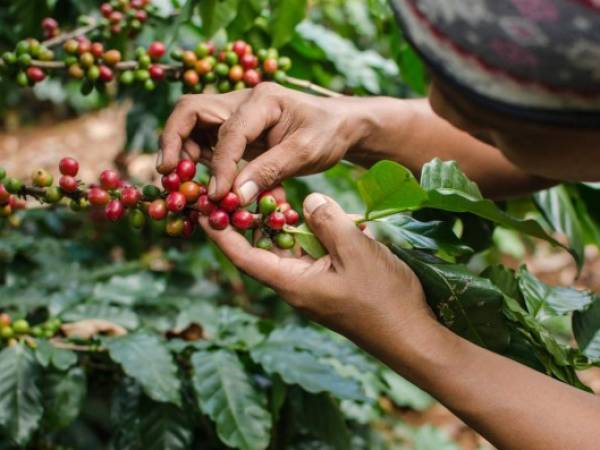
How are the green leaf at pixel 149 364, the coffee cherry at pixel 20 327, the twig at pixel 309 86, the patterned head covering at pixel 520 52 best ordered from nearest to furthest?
the patterned head covering at pixel 520 52 < the green leaf at pixel 149 364 < the coffee cherry at pixel 20 327 < the twig at pixel 309 86

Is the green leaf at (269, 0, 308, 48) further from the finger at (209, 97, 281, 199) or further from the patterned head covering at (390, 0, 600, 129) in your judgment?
the patterned head covering at (390, 0, 600, 129)

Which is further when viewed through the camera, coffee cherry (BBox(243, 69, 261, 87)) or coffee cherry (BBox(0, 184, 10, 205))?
coffee cherry (BBox(243, 69, 261, 87))

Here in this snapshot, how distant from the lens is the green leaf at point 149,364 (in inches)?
54.0

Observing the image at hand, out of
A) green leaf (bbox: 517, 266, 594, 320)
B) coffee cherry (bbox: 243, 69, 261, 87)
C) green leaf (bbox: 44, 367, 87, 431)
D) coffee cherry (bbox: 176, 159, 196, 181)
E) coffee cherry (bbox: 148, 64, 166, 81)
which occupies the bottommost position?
green leaf (bbox: 44, 367, 87, 431)

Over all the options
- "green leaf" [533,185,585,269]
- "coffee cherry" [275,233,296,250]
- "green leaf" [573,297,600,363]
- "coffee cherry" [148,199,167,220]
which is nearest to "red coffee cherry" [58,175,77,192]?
"coffee cherry" [148,199,167,220]

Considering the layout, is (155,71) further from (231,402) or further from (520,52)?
(520,52)

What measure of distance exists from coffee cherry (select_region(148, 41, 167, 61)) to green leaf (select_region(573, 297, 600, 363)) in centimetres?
101

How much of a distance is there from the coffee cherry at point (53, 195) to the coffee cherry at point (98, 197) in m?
0.05

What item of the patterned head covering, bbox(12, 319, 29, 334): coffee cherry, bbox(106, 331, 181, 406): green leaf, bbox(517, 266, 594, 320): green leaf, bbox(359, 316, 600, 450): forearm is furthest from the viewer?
bbox(12, 319, 29, 334): coffee cherry

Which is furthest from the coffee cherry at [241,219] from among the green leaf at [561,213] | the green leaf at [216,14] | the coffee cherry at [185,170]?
the green leaf at [561,213]

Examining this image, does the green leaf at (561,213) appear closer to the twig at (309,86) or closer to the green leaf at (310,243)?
the twig at (309,86)

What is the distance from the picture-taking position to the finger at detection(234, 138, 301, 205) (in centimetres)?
113

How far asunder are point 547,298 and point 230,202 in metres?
0.61

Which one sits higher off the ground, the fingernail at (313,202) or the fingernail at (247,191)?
the fingernail at (313,202)
